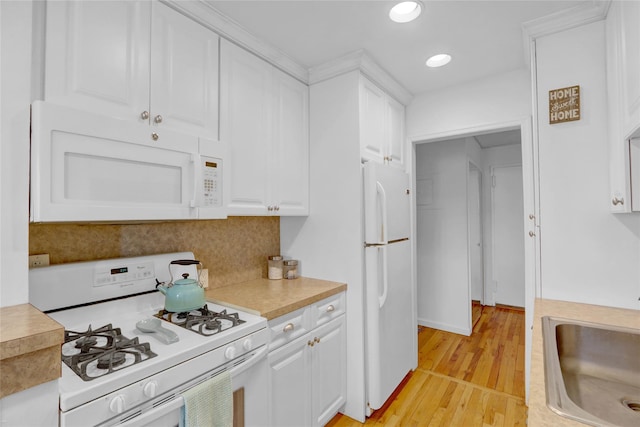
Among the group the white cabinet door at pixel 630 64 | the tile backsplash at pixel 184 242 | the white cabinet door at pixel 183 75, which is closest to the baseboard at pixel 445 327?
the tile backsplash at pixel 184 242

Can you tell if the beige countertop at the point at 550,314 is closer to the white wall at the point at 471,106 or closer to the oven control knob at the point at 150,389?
the oven control knob at the point at 150,389

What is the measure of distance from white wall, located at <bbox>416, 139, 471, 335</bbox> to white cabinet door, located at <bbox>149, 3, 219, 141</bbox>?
283cm

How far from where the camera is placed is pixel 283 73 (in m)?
2.09

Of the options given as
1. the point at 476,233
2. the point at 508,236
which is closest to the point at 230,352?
the point at 476,233

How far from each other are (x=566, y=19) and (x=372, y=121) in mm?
1152

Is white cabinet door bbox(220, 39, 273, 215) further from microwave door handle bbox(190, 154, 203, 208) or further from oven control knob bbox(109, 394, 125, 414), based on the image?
oven control knob bbox(109, 394, 125, 414)

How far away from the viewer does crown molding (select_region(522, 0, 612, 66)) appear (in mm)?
1547

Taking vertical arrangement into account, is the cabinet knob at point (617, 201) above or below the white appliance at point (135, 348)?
above

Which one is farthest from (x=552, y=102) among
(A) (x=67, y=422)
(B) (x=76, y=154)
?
(A) (x=67, y=422)

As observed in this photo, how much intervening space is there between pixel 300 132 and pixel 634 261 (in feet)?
6.52

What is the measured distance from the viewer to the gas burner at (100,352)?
960mm

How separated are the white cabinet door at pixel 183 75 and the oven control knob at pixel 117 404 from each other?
0.97m

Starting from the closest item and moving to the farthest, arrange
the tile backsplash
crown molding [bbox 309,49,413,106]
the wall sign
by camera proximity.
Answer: the tile backsplash
the wall sign
crown molding [bbox 309,49,413,106]

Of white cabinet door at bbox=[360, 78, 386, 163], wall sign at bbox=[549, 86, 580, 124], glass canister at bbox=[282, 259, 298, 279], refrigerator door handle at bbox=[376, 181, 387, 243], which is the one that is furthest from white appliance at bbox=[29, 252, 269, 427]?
wall sign at bbox=[549, 86, 580, 124]
